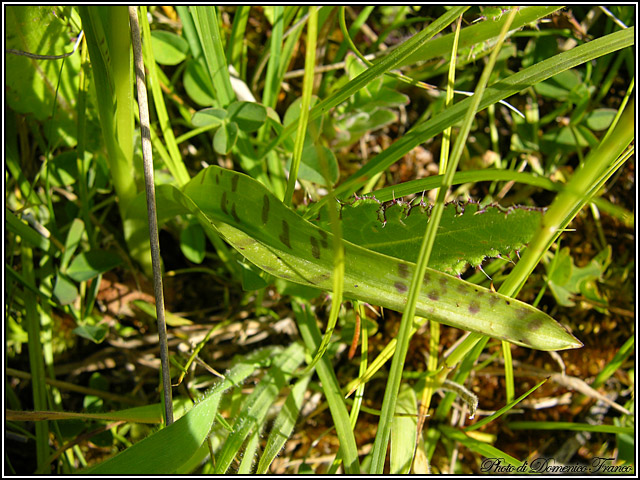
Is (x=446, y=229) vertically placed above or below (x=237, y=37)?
below

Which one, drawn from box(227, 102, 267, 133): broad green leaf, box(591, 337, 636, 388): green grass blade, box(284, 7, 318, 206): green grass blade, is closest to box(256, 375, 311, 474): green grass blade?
box(284, 7, 318, 206): green grass blade

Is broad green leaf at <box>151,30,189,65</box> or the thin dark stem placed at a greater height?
broad green leaf at <box>151,30,189,65</box>

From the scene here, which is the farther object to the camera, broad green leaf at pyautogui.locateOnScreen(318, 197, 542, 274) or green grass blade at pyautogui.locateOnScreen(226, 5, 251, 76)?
green grass blade at pyautogui.locateOnScreen(226, 5, 251, 76)

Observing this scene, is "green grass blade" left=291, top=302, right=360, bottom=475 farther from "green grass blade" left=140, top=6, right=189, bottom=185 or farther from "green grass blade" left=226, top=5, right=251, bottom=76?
"green grass blade" left=226, top=5, right=251, bottom=76

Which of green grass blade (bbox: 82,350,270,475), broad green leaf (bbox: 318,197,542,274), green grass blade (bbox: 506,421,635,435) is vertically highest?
broad green leaf (bbox: 318,197,542,274)

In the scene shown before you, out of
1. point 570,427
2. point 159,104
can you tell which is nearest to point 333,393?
point 570,427

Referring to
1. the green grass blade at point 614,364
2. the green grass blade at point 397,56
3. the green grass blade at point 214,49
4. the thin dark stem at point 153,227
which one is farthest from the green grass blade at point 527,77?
the green grass blade at point 614,364

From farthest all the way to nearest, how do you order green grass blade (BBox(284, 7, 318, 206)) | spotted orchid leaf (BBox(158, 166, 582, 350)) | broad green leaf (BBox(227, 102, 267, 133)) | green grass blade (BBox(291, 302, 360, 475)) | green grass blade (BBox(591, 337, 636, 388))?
green grass blade (BBox(591, 337, 636, 388)) → broad green leaf (BBox(227, 102, 267, 133)) → green grass blade (BBox(291, 302, 360, 475)) → spotted orchid leaf (BBox(158, 166, 582, 350)) → green grass blade (BBox(284, 7, 318, 206))

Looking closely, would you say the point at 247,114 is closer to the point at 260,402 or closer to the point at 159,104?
the point at 159,104
